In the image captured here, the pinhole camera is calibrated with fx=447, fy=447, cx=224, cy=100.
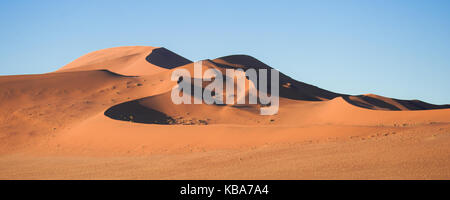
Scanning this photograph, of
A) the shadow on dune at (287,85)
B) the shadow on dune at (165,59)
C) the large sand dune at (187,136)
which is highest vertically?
the shadow on dune at (165,59)

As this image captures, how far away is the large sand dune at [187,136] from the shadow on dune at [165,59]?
14.1 metres

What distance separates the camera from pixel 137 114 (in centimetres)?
2727

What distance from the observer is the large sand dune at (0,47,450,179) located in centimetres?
1167

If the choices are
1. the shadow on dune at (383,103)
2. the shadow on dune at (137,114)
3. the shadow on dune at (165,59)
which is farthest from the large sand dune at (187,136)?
the shadow on dune at (165,59)

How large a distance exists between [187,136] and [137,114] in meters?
→ 10.2

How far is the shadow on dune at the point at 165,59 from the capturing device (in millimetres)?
51406

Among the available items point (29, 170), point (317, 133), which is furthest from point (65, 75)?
point (317, 133)

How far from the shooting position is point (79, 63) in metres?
58.0

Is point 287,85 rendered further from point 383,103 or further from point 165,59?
point 165,59

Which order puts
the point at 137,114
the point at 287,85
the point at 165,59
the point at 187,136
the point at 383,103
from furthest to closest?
the point at 165,59
the point at 383,103
the point at 287,85
the point at 137,114
the point at 187,136

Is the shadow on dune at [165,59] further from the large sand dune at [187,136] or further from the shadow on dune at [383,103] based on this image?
the shadow on dune at [383,103]

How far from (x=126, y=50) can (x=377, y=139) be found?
4887 cm

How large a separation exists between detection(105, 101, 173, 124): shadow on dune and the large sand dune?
0.24 feet

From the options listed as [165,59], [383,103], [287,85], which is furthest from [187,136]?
[165,59]
